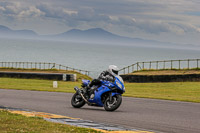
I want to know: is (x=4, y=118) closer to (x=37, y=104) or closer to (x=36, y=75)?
(x=37, y=104)

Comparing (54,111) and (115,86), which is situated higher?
(115,86)

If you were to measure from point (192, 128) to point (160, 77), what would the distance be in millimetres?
33521

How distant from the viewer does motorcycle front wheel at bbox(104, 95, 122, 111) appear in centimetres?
1364

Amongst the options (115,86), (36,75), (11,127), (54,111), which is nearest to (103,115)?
(115,86)

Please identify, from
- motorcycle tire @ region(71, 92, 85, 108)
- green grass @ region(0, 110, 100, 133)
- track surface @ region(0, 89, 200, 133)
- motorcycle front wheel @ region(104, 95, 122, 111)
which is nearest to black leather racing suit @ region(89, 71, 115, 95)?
motorcycle front wheel @ region(104, 95, 122, 111)

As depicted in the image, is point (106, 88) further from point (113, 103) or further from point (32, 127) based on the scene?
point (32, 127)

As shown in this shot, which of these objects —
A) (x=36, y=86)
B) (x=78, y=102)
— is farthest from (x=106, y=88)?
(x=36, y=86)

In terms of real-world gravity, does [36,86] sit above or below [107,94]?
above

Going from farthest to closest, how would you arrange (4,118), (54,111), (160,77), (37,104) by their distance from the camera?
(160,77) < (37,104) < (54,111) < (4,118)

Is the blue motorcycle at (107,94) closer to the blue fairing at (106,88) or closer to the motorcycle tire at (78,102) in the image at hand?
the blue fairing at (106,88)

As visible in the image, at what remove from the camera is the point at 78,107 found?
15.2 m

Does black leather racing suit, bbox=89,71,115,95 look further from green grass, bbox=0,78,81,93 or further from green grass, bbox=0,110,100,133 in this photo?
green grass, bbox=0,78,81,93

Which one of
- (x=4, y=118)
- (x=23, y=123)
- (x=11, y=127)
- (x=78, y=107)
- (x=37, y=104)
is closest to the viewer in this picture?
(x=11, y=127)

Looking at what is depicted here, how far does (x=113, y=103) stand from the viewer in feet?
45.5
